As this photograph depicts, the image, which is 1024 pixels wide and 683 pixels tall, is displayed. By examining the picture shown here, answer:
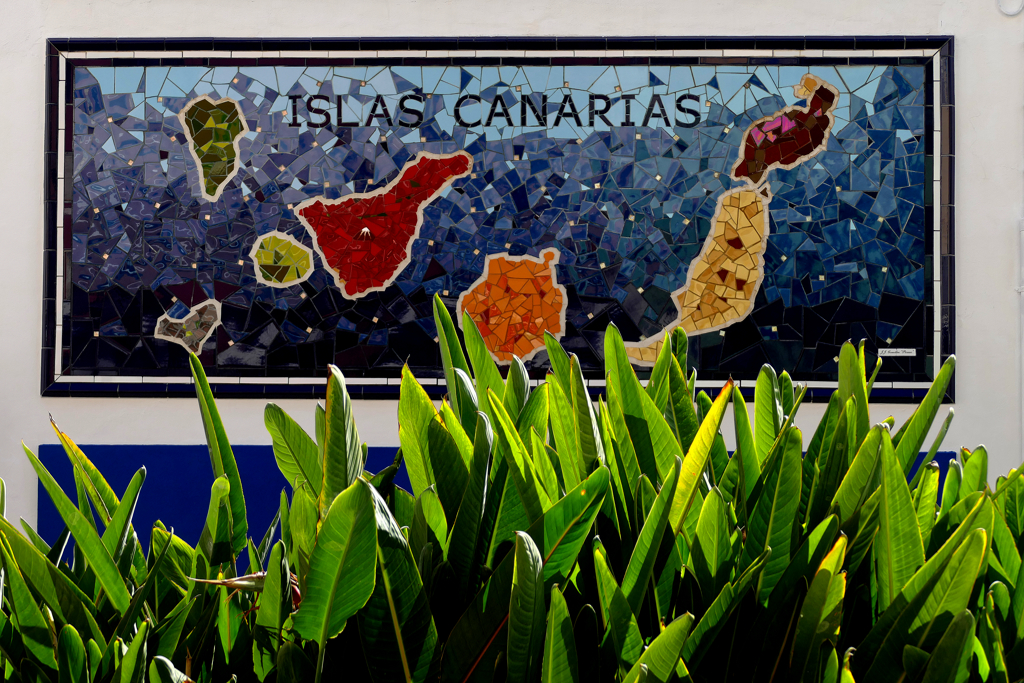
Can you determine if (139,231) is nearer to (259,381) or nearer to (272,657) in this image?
(259,381)

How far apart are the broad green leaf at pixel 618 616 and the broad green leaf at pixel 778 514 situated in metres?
0.07

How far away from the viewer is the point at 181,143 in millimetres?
1937

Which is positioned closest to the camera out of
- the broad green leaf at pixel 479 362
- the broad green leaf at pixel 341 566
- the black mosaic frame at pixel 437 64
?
the broad green leaf at pixel 341 566

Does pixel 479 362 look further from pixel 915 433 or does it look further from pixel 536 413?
pixel 915 433

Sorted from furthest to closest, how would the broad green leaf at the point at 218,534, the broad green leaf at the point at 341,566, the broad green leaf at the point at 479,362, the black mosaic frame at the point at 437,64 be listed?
the black mosaic frame at the point at 437,64 < the broad green leaf at the point at 479,362 < the broad green leaf at the point at 218,534 < the broad green leaf at the point at 341,566

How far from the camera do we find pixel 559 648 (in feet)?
0.81

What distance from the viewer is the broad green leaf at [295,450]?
1.20ft

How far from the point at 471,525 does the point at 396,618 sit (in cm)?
5

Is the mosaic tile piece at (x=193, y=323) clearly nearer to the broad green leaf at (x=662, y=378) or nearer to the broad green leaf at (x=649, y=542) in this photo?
the broad green leaf at (x=662, y=378)

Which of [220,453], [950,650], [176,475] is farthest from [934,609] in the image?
[176,475]

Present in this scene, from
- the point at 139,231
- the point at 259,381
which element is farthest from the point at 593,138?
the point at 139,231

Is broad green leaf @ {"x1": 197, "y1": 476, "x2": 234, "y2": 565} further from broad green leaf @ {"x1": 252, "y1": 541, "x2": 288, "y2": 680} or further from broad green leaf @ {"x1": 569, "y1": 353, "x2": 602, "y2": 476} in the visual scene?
broad green leaf @ {"x1": 569, "y1": 353, "x2": 602, "y2": 476}

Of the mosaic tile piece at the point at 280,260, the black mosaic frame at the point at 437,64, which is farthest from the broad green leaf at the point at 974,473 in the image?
the mosaic tile piece at the point at 280,260

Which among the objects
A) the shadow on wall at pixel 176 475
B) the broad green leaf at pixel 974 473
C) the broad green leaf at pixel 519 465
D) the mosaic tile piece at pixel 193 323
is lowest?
the shadow on wall at pixel 176 475
